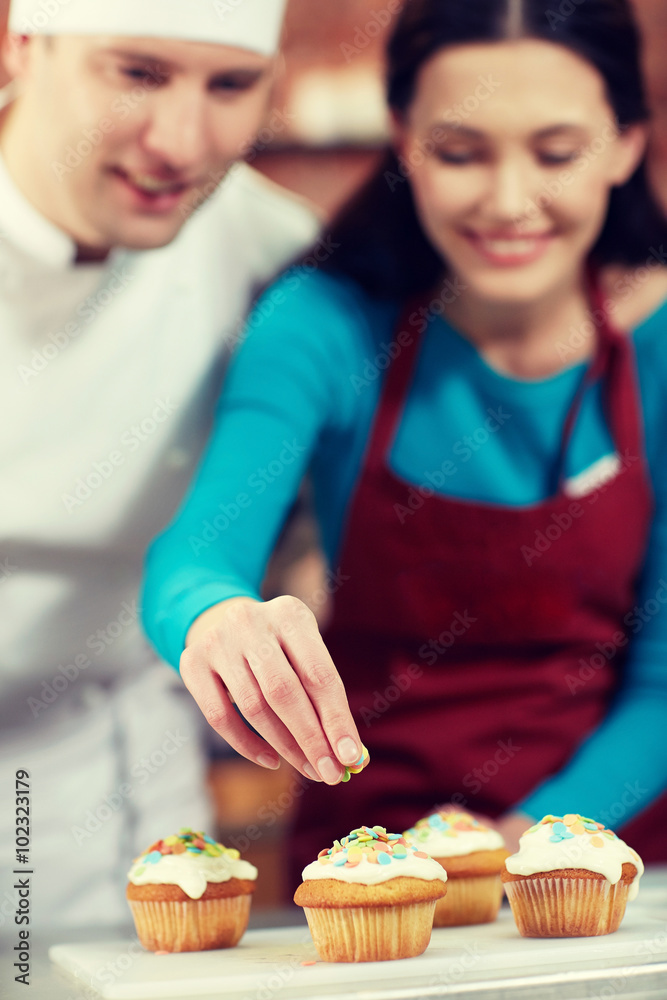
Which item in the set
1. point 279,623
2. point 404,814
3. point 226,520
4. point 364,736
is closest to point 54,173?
point 226,520

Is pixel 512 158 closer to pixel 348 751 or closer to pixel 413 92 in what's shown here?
pixel 413 92

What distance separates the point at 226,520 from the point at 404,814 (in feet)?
1.56

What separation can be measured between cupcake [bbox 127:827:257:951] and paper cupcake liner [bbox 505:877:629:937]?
250 millimetres

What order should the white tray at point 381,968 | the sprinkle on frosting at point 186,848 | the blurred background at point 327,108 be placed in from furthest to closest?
the blurred background at point 327,108 < the sprinkle on frosting at point 186,848 < the white tray at point 381,968

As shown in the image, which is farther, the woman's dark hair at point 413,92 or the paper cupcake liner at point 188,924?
the woman's dark hair at point 413,92

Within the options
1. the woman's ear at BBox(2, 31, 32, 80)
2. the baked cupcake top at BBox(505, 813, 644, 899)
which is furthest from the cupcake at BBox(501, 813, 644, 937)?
the woman's ear at BBox(2, 31, 32, 80)

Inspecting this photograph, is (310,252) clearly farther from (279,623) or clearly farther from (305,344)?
(279,623)

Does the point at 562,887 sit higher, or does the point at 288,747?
the point at 288,747

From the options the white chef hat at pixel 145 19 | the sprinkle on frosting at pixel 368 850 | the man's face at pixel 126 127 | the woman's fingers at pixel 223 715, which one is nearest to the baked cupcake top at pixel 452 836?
the sprinkle on frosting at pixel 368 850

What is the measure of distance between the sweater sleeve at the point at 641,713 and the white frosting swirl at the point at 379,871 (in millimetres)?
415

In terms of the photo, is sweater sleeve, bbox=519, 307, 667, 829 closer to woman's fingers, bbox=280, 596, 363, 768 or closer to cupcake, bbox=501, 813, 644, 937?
cupcake, bbox=501, 813, 644, 937

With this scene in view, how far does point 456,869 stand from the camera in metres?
0.99

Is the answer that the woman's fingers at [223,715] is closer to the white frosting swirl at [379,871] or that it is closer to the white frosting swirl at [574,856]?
the white frosting swirl at [379,871]

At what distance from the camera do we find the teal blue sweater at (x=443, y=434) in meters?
1.26
